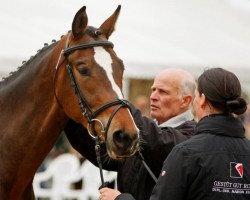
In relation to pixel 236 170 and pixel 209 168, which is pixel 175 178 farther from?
pixel 236 170

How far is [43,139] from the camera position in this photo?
416cm

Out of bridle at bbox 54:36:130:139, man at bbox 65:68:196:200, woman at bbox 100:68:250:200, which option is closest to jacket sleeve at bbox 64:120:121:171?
man at bbox 65:68:196:200

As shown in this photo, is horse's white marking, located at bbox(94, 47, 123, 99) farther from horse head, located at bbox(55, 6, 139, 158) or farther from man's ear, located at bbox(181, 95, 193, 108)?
man's ear, located at bbox(181, 95, 193, 108)

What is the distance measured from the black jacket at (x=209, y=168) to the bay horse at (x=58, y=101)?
20.2 inches

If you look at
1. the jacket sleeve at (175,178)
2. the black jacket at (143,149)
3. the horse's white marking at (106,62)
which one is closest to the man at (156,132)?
the black jacket at (143,149)

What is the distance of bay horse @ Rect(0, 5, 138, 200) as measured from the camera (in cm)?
388

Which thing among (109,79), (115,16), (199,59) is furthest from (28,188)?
(199,59)

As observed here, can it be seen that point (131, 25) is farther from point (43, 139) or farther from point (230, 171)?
point (230, 171)

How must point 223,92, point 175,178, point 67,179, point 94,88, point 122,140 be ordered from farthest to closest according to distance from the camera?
point 67,179 → point 94,88 → point 122,140 → point 223,92 → point 175,178

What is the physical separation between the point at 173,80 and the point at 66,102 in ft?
3.17

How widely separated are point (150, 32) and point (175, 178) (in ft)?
23.7

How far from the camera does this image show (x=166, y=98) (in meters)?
4.62

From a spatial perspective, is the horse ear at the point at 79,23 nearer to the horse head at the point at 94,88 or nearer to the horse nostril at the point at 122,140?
the horse head at the point at 94,88

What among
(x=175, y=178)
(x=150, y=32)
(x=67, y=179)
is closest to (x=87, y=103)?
(x=175, y=178)
